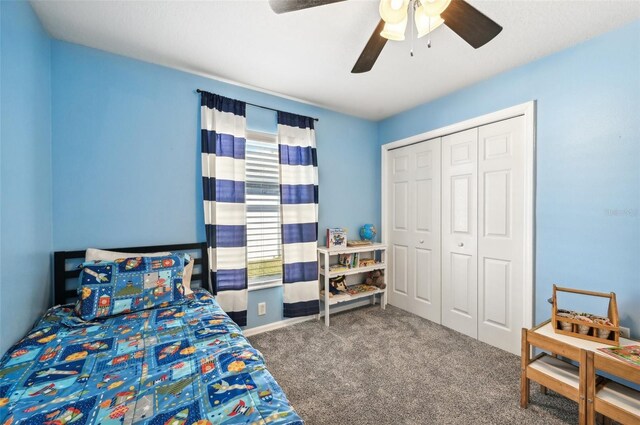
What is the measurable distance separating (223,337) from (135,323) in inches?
25.3

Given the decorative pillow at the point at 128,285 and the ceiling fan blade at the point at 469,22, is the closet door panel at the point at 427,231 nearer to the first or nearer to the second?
the ceiling fan blade at the point at 469,22

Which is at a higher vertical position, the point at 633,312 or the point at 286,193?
the point at 286,193

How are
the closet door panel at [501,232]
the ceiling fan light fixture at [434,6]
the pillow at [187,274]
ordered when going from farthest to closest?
the closet door panel at [501,232] < the pillow at [187,274] < the ceiling fan light fixture at [434,6]

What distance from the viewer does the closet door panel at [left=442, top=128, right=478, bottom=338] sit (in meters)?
2.64

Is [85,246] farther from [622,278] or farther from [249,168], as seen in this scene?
[622,278]

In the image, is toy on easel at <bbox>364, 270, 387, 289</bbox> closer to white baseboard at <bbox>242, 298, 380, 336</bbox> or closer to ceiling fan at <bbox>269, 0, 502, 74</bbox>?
white baseboard at <bbox>242, 298, 380, 336</bbox>

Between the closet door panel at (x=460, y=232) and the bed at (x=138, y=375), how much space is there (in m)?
2.30

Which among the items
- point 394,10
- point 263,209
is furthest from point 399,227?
point 394,10

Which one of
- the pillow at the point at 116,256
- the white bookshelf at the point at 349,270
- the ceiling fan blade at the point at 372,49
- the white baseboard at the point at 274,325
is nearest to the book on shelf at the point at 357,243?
the white bookshelf at the point at 349,270

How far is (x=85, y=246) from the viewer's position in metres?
1.99

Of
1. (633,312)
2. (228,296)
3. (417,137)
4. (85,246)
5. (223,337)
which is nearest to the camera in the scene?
(223,337)

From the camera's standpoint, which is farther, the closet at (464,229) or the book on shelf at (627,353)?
the closet at (464,229)

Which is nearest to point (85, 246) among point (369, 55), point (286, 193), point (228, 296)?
point (228, 296)

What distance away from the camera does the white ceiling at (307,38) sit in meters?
1.63
